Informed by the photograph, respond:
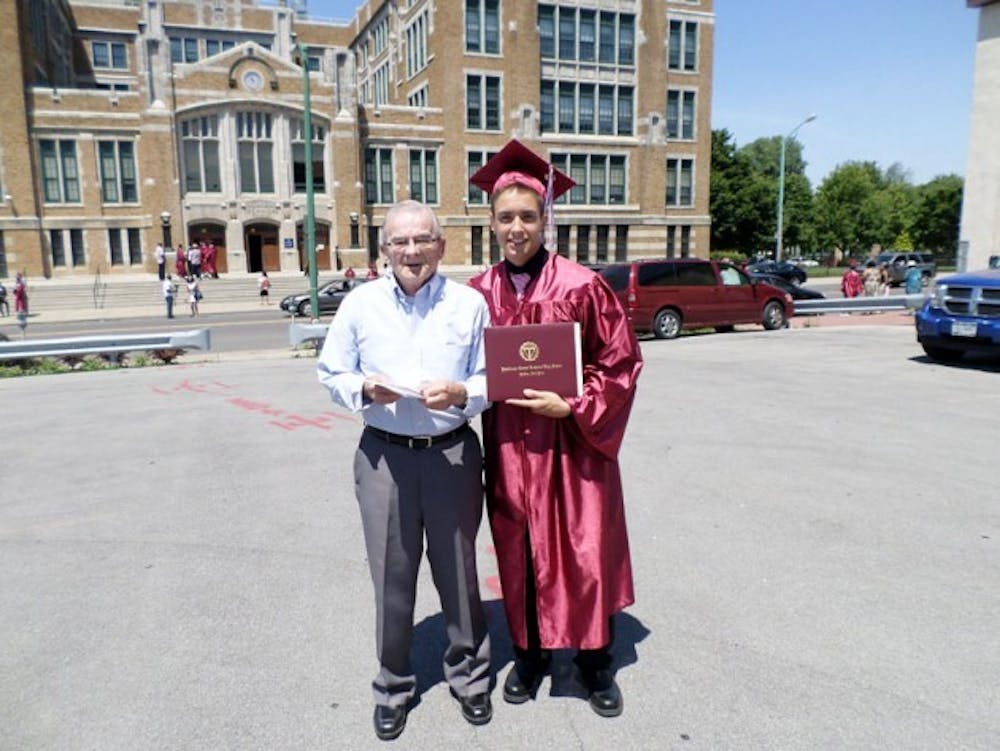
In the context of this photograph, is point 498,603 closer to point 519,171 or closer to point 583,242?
point 519,171

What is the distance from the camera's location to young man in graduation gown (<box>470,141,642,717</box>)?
300cm

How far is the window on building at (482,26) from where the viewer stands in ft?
144

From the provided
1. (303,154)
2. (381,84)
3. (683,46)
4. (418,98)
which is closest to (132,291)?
(303,154)

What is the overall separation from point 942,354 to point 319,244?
118 ft

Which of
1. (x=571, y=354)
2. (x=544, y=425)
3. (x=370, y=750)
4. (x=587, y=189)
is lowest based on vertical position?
(x=370, y=750)

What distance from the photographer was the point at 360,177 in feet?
140

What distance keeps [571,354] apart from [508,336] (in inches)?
9.8

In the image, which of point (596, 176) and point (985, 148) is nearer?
point (985, 148)

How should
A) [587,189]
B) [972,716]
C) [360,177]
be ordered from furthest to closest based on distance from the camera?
[587,189] < [360,177] < [972,716]

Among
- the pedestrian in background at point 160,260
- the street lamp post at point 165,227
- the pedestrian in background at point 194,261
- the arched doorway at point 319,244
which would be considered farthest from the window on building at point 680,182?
the pedestrian in background at point 160,260

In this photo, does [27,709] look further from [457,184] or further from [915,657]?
[457,184]

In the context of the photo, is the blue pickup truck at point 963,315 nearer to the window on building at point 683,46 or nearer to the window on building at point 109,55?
the window on building at point 683,46

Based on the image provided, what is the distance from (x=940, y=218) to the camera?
254 feet

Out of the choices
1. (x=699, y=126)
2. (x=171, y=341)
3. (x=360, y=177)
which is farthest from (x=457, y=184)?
(x=171, y=341)
